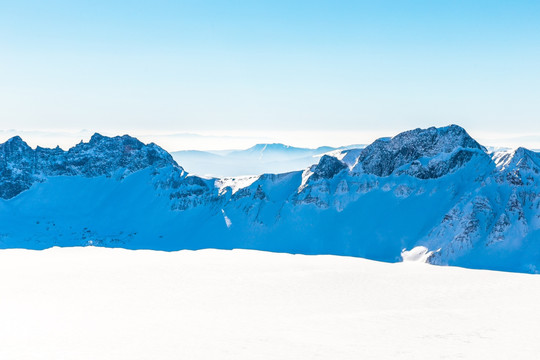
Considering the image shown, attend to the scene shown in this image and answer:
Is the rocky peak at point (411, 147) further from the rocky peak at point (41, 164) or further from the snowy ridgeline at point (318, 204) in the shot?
the rocky peak at point (41, 164)

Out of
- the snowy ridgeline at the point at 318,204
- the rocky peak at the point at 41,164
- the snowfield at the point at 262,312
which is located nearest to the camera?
the snowfield at the point at 262,312

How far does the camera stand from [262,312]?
182ft

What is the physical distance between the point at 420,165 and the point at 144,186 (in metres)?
102

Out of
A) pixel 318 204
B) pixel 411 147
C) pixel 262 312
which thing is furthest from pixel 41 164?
pixel 262 312

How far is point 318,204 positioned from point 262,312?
3576 inches

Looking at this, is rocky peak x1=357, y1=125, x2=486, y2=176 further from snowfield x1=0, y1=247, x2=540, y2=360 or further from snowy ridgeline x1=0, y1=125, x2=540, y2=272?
snowfield x1=0, y1=247, x2=540, y2=360

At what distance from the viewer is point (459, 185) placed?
13150cm

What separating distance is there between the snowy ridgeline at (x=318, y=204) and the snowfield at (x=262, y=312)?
3467 cm

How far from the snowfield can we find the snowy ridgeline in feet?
114

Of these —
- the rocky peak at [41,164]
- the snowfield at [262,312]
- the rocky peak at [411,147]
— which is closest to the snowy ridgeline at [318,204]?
the rocky peak at [411,147]

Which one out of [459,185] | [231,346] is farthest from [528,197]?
[231,346]

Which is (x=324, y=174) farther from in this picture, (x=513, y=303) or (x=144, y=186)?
(x=513, y=303)

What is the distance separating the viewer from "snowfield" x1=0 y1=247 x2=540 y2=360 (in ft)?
132

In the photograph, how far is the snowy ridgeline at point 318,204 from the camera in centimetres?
11656
